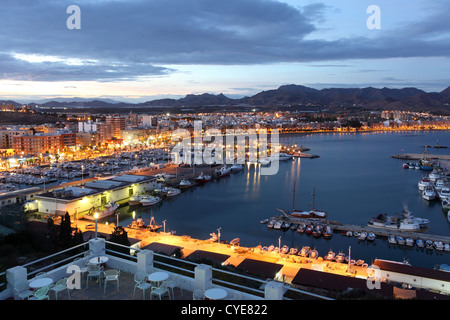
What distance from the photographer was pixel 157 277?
1202 mm

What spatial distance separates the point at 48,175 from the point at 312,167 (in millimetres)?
8125

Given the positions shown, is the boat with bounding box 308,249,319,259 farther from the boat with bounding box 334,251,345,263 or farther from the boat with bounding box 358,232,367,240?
the boat with bounding box 358,232,367,240

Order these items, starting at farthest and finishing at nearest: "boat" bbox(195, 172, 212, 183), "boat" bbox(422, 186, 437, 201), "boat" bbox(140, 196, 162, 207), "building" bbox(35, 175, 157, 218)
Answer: "boat" bbox(195, 172, 212, 183), "boat" bbox(422, 186, 437, 201), "boat" bbox(140, 196, 162, 207), "building" bbox(35, 175, 157, 218)

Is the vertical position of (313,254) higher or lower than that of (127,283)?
lower

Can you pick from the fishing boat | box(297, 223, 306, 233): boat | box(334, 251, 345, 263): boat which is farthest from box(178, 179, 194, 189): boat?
box(334, 251, 345, 263): boat

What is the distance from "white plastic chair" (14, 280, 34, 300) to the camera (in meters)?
1.15

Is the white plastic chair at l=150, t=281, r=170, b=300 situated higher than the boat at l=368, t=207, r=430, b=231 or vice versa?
the white plastic chair at l=150, t=281, r=170, b=300

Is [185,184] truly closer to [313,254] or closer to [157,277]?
[313,254]

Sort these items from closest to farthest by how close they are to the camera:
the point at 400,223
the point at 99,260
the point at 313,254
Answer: the point at 99,260 < the point at 313,254 < the point at 400,223

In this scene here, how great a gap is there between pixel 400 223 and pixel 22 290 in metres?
5.50

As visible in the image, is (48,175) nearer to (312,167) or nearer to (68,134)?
(68,134)

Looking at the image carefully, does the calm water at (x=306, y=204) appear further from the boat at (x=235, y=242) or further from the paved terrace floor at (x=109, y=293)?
the paved terrace floor at (x=109, y=293)

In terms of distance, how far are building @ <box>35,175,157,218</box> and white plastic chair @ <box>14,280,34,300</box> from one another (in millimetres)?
4723

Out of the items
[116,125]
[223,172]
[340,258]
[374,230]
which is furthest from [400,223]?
[116,125]
